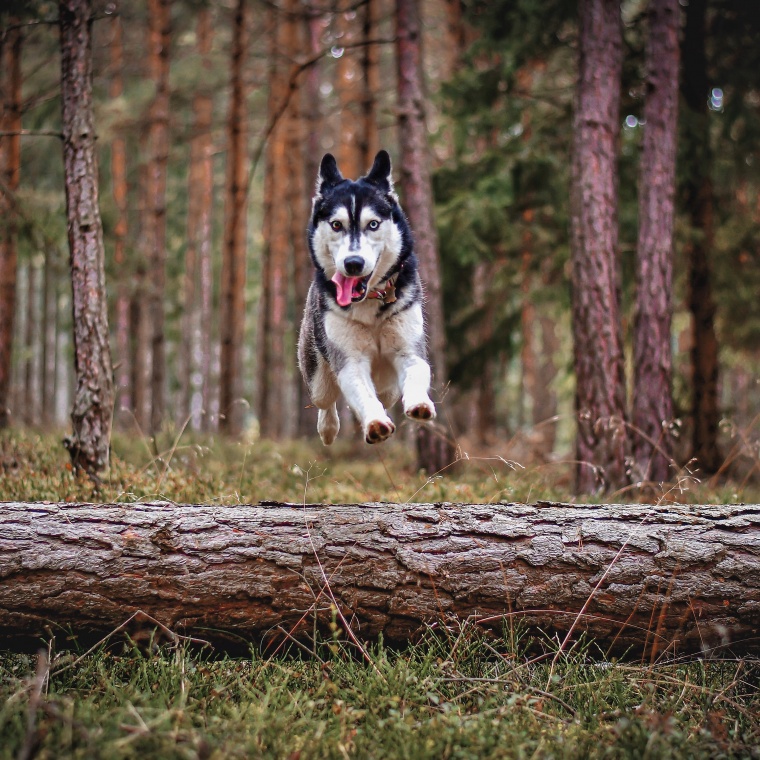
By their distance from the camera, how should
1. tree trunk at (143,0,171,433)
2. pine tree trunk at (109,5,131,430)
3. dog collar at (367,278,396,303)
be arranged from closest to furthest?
1. dog collar at (367,278,396,303)
2. tree trunk at (143,0,171,433)
3. pine tree trunk at (109,5,131,430)

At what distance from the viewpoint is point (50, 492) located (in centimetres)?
506

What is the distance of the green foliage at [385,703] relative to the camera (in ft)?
8.91

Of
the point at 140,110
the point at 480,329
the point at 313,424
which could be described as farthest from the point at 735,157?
the point at 140,110

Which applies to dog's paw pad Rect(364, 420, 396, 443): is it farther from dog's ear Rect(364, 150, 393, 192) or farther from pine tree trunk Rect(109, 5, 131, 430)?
pine tree trunk Rect(109, 5, 131, 430)

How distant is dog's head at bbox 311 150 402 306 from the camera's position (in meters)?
3.72

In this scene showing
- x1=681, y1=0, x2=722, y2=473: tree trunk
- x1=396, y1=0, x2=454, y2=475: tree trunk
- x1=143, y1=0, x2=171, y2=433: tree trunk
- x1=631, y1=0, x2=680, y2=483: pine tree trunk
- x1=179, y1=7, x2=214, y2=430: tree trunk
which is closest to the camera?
x1=631, y1=0, x2=680, y2=483: pine tree trunk

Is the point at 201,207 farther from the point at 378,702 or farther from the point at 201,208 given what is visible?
the point at 378,702

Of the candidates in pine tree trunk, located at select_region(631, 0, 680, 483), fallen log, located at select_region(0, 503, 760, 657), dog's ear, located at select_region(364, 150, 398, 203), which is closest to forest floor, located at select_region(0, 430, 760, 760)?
fallen log, located at select_region(0, 503, 760, 657)

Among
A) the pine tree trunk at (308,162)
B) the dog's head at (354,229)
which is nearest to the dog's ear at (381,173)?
the dog's head at (354,229)

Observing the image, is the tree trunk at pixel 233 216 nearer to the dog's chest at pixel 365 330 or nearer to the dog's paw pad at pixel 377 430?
the dog's chest at pixel 365 330

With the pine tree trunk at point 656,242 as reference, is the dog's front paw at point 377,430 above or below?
below

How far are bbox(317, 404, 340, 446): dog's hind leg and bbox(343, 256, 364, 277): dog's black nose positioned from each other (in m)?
1.65

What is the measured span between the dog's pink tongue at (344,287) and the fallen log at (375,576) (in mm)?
1246

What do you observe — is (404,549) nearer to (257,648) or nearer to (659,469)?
(257,648)
